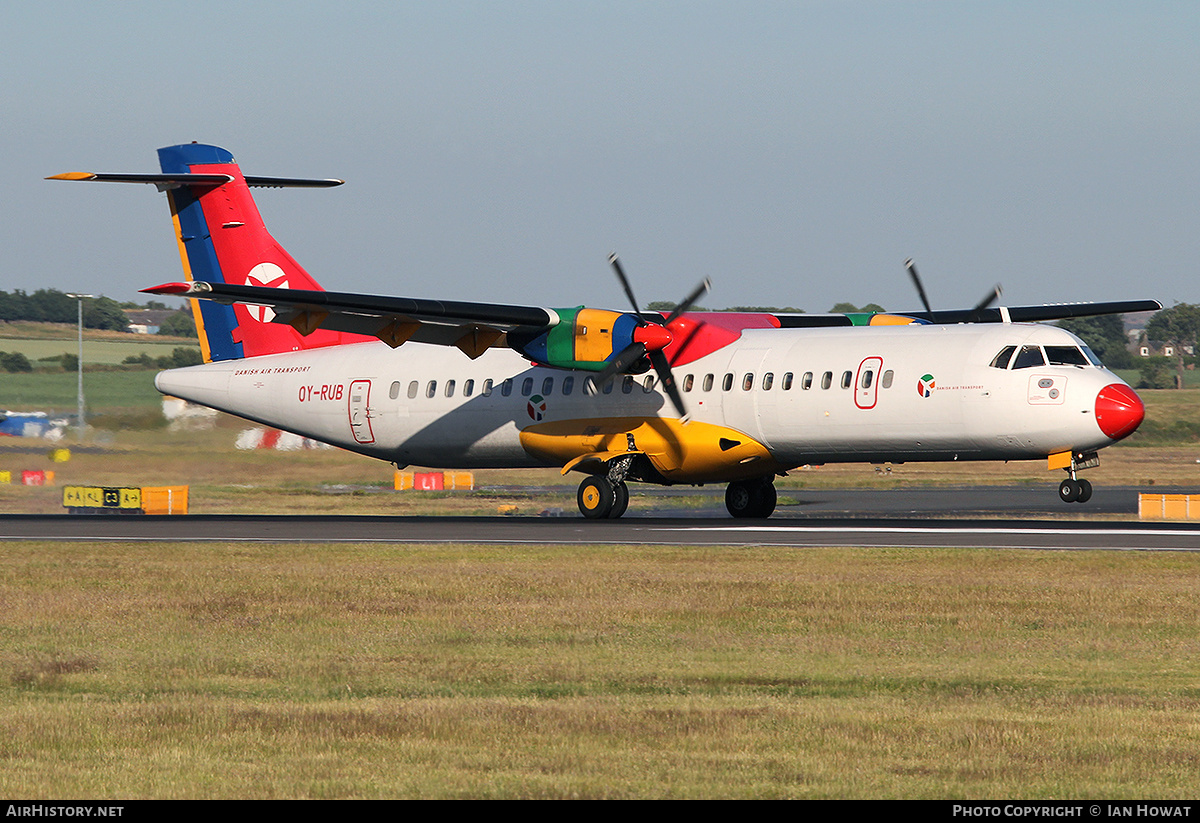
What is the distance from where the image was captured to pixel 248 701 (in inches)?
411

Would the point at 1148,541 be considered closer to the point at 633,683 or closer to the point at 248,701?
the point at 633,683

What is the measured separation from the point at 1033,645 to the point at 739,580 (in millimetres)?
5229

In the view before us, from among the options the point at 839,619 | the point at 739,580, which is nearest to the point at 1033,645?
the point at 839,619

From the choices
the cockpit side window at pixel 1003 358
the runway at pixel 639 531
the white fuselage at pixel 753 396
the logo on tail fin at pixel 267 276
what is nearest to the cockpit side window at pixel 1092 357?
the white fuselage at pixel 753 396

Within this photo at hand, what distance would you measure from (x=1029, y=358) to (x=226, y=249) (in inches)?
743

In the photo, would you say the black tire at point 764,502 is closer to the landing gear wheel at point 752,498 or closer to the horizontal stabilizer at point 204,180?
the landing gear wheel at point 752,498

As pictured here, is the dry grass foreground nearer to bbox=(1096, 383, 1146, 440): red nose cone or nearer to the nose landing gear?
the nose landing gear

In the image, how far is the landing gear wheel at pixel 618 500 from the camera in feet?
94.3

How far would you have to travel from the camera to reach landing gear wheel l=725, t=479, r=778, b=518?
30.1 metres

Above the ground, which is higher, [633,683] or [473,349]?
[473,349]

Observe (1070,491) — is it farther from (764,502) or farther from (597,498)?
(597,498)

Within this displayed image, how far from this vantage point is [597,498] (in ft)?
94.7

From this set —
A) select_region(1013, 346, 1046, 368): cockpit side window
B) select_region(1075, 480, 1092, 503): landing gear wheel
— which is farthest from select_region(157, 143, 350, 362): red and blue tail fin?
select_region(1075, 480, 1092, 503): landing gear wheel

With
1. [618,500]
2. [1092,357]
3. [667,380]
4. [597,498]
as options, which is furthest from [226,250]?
[1092,357]
